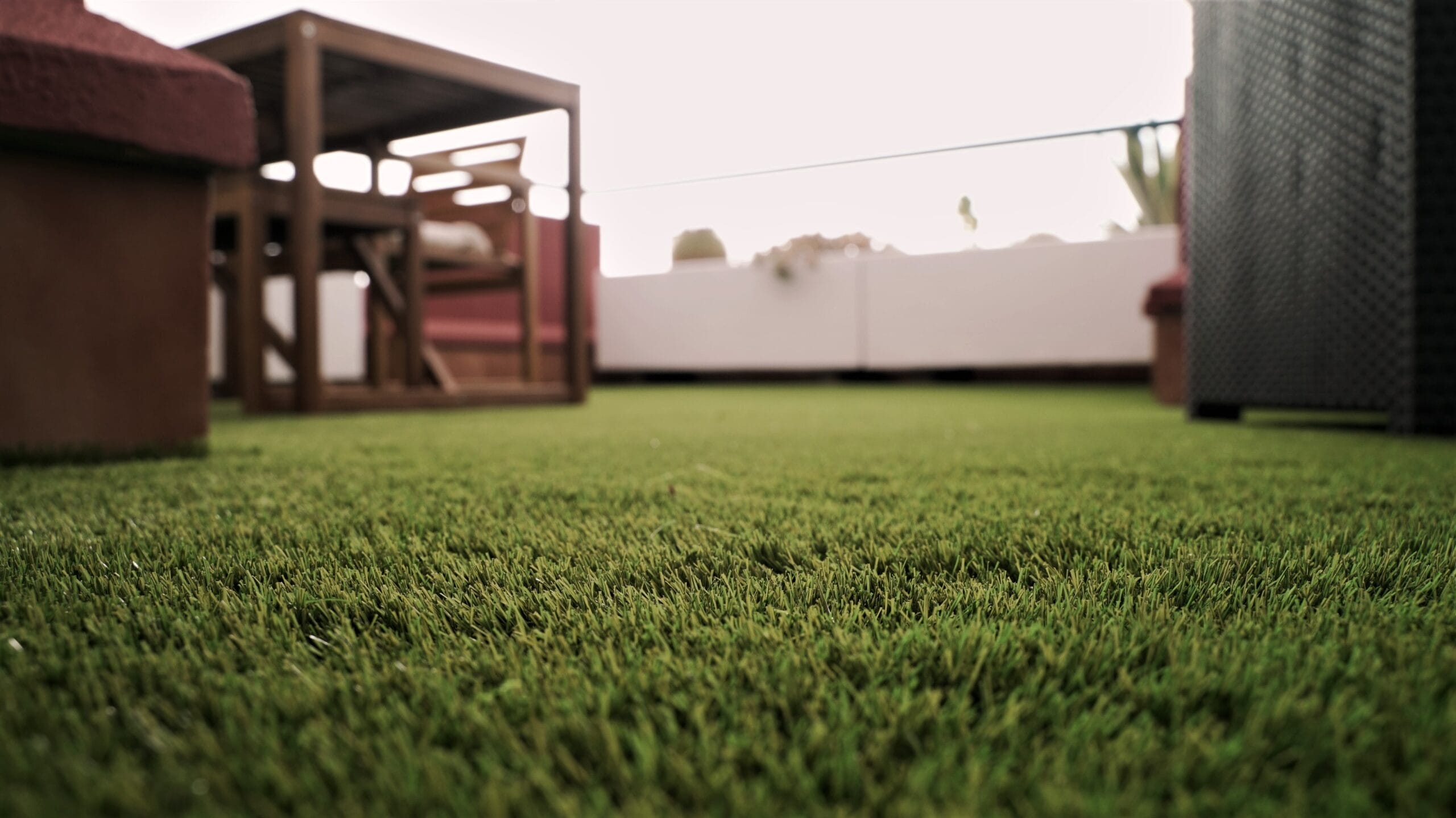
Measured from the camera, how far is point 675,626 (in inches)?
15.8

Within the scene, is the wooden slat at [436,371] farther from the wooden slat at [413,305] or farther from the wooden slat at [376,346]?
the wooden slat at [376,346]

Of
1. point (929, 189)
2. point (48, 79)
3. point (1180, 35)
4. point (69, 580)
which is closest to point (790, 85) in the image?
point (929, 189)

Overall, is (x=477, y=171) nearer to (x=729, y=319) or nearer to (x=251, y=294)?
(x=251, y=294)

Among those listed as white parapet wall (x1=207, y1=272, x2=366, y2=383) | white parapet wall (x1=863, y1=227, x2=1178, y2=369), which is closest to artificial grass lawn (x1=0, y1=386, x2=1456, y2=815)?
white parapet wall (x1=863, y1=227, x2=1178, y2=369)

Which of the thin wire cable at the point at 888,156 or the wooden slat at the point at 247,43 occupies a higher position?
the thin wire cable at the point at 888,156

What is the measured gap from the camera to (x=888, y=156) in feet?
14.5

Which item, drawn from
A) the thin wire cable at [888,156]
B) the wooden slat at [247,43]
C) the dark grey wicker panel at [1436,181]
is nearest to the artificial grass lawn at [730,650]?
the dark grey wicker panel at [1436,181]

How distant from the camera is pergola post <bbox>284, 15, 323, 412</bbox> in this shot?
74.9 inches

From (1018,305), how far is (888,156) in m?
0.94

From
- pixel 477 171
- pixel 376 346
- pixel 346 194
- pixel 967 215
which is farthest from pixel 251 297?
pixel 967 215

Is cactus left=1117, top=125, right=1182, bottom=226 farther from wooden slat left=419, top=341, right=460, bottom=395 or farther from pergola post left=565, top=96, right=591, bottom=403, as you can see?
wooden slat left=419, top=341, right=460, bottom=395

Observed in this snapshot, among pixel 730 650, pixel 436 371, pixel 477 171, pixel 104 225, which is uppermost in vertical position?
pixel 477 171

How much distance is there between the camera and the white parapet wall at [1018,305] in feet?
12.6

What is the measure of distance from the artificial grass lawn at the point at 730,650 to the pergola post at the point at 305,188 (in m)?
1.18
